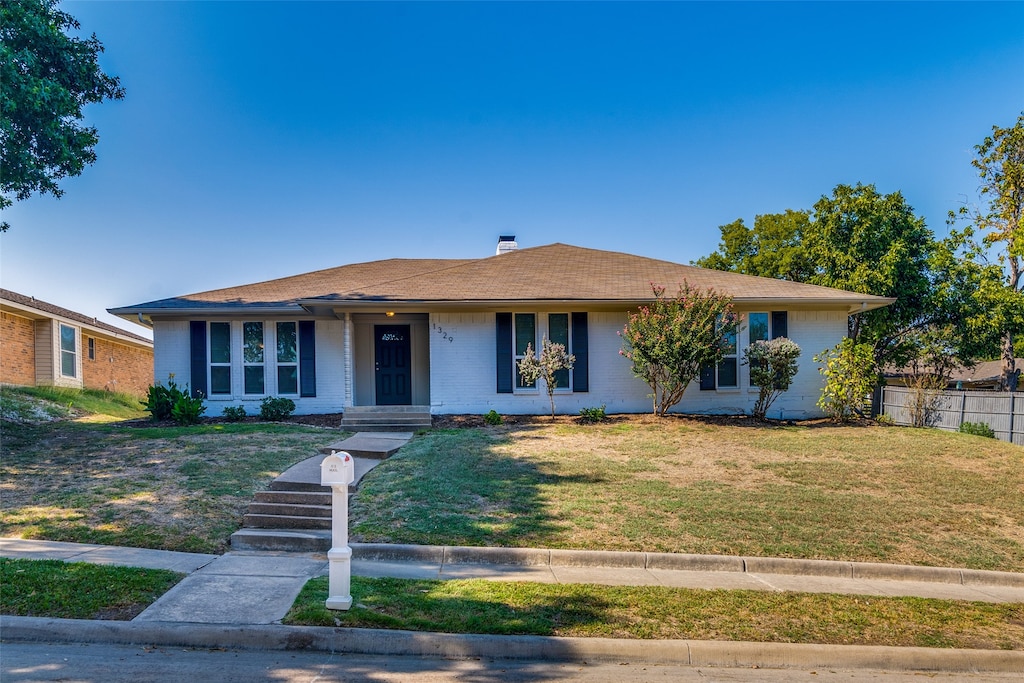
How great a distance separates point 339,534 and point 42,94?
1083cm

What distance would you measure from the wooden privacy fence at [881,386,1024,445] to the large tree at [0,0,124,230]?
766 inches

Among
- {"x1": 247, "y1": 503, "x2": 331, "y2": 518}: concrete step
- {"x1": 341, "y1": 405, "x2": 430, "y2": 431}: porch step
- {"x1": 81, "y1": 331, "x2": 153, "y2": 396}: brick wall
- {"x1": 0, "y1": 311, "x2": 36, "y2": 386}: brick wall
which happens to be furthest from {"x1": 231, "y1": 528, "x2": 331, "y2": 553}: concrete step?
{"x1": 81, "y1": 331, "x2": 153, "y2": 396}: brick wall

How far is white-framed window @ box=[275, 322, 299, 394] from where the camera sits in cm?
1577

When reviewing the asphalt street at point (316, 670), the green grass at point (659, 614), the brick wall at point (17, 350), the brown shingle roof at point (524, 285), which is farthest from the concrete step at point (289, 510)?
the brick wall at point (17, 350)

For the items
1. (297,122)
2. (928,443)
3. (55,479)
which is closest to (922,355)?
(928,443)

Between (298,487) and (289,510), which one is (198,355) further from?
(289,510)

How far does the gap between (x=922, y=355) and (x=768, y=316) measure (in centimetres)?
827

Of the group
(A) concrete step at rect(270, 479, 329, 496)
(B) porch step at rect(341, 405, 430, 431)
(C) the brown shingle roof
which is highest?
(C) the brown shingle roof

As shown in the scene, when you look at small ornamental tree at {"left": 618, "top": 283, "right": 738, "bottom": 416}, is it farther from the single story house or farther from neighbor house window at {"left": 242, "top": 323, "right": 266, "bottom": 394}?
neighbor house window at {"left": 242, "top": 323, "right": 266, "bottom": 394}

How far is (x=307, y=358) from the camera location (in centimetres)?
1576

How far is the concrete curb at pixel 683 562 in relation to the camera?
23.0 ft

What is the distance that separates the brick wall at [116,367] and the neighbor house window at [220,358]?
12454mm

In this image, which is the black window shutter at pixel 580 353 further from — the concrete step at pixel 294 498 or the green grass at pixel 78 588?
the green grass at pixel 78 588

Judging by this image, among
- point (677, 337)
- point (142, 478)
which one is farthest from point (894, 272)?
point (142, 478)
